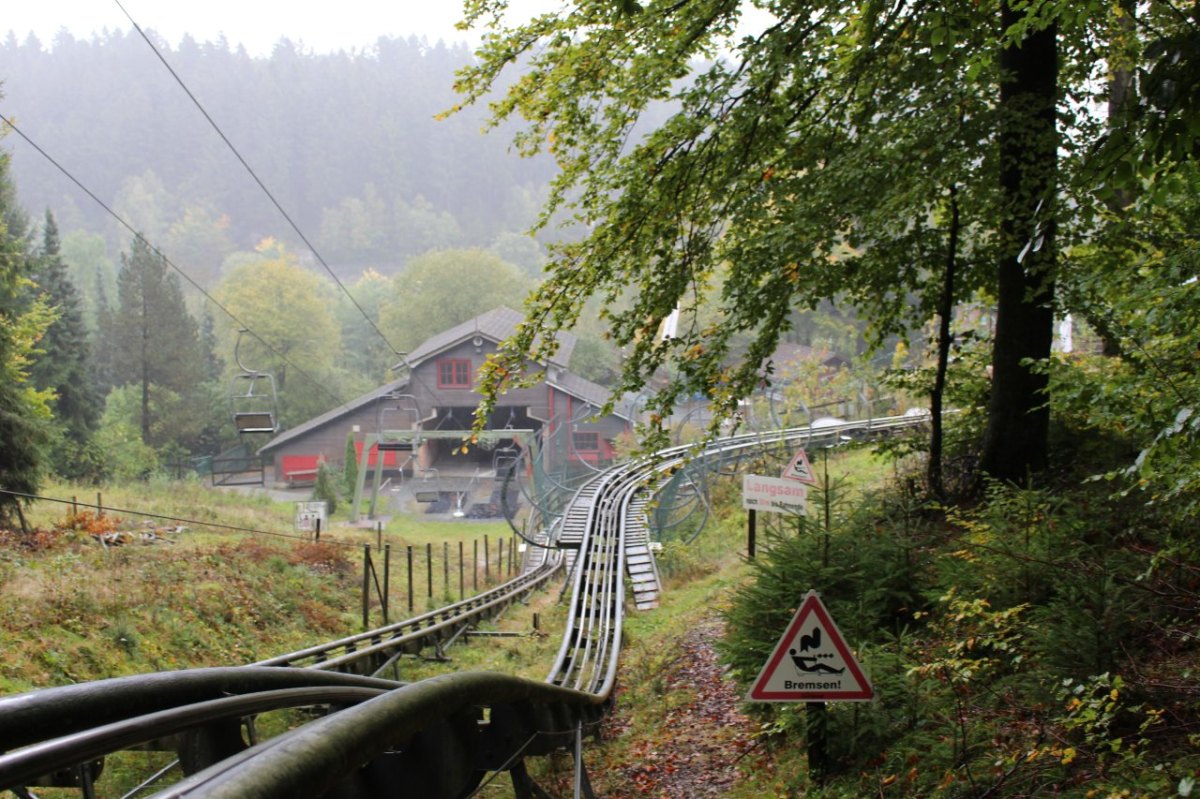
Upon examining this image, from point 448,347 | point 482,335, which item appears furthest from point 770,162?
point 448,347

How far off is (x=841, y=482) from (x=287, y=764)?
19.5 feet

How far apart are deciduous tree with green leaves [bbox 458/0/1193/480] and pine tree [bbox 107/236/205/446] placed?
167 ft

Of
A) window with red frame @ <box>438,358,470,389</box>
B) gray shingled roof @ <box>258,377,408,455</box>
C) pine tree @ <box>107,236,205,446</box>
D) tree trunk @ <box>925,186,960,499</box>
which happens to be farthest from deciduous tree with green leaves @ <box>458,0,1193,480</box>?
pine tree @ <box>107,236,205,446</box>

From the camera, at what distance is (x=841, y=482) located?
7.19m

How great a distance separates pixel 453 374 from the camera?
43.6 m

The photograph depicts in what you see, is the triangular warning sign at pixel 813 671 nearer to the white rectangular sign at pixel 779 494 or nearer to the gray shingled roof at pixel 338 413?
the white rectangular sign at pixel 779 494

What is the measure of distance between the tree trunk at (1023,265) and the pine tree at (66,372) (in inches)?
1375

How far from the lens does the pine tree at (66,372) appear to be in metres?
36.0

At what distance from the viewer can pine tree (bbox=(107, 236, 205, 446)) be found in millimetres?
53688

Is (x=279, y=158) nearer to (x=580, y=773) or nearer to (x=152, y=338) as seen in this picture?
(x=152, y=338)

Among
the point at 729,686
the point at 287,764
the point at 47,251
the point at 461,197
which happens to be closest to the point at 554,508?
the point at 729,686

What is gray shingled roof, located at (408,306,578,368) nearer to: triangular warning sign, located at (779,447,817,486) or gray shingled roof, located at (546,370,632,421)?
gray shingled roof, located at (546,370,632,421)

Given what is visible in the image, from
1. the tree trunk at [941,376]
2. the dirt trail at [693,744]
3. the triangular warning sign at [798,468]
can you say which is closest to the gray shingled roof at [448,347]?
the triangular warning sign at [798,468]

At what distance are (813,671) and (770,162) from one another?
509cm
